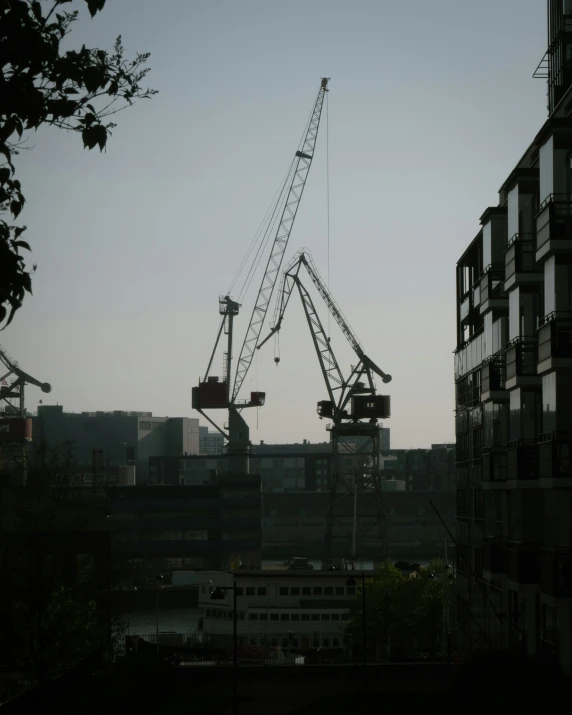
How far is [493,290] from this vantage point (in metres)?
34.4

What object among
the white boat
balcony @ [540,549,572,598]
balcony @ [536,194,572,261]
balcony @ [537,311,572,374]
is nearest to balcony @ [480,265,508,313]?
balcony @ [537,311,572,374]

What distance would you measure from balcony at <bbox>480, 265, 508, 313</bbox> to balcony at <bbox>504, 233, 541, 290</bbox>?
4139mm

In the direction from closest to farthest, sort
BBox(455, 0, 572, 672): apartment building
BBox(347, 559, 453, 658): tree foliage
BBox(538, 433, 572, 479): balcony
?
BBox(538, 433, 572, 479): balcony < BBox(455, 0, 572, 672): apartment building < BBox(347, 559, 453, 658): tree foliage

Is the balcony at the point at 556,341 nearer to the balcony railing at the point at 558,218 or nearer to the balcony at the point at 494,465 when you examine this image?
the balcony railing at the point at 558,218

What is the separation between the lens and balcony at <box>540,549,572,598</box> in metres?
24.3

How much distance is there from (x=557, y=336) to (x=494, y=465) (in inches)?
298

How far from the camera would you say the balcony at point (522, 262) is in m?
28.7

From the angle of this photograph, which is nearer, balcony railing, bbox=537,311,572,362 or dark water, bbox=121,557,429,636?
balcony railing, bbox=537,311,572,362

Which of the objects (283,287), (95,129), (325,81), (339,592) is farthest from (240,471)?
(95,129)

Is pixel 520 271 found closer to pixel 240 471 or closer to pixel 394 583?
pixel 394 583

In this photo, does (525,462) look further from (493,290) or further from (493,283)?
(493,283)

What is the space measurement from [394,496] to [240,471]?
2229 inches

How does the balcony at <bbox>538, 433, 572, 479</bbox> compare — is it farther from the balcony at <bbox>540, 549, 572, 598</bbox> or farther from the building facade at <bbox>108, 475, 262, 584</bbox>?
the building facade at <bbox>108, 475, 262, 584</bbox>

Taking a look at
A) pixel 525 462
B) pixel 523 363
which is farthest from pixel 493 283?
pixel 525 462
